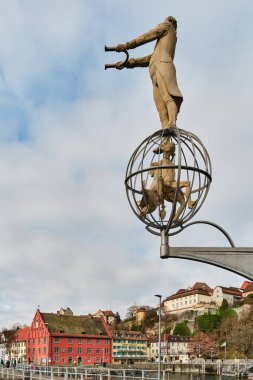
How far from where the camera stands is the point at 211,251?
5734 mm

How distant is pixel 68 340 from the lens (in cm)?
7656

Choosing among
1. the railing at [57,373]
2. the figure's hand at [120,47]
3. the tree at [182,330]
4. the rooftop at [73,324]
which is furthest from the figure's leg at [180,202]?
the tree at [182,330]

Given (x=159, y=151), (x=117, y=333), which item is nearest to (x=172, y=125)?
(x=159, y=151)

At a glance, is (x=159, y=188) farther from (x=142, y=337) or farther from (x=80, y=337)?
(x=142, y=337)

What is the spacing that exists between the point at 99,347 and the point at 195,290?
64.8m

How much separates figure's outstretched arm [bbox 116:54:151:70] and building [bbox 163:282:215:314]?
131 m

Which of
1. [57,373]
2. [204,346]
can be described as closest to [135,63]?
[57,373]

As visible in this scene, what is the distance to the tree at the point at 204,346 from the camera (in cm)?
10012

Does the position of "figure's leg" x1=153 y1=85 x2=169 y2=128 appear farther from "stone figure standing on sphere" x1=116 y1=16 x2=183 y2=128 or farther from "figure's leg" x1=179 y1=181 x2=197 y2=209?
"figure's leg" x1=179 y1=181 x2=197 y2=209

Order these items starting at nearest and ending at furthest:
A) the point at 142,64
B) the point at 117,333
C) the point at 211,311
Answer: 1. the point at 142,64
2. the point at 117,333
3. the point at 211,311

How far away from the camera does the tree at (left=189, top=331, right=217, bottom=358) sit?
100m

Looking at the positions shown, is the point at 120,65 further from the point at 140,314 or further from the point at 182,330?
the point at 140,314

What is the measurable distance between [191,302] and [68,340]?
69513 mm

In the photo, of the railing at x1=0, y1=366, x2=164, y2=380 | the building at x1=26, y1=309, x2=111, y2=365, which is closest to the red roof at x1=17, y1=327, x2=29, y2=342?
the building at x1=26, y1=309, x2=111, y2=365
